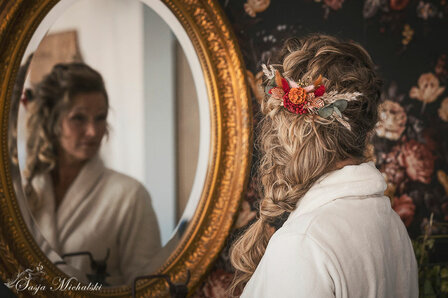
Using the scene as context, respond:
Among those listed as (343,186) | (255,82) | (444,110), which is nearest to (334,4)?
(255,82)

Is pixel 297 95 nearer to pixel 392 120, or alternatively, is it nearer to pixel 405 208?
pixel 392 120

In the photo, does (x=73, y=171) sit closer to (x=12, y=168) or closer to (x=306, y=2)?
(x=12, y=168)

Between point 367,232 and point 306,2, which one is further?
point 306,2

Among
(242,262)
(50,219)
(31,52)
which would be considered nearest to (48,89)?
(31,52)

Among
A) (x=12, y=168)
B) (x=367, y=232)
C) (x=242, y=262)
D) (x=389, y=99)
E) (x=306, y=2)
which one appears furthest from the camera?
(x=389, y=99)

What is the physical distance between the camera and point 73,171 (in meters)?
1.19

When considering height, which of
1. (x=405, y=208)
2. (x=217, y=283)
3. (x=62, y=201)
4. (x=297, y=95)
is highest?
(x=297, y=95)

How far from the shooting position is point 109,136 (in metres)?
1.23

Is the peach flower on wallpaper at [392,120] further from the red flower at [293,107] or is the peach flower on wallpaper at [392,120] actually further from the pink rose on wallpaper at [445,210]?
the red flower at [293,107]

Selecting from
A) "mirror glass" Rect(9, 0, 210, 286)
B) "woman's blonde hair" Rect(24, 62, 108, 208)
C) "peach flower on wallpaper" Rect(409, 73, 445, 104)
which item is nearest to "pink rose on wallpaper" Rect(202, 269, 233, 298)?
"mirror glass" Rect(9, 0, 210, 286)

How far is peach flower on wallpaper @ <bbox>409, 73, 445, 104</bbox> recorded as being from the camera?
1717 mm

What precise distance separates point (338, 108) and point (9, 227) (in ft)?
2.57

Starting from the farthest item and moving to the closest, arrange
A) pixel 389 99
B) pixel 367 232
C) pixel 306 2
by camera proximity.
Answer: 1. pixel 389 99
2. pixel 306 2
3. pixel 367 232

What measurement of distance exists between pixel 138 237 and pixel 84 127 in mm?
328
